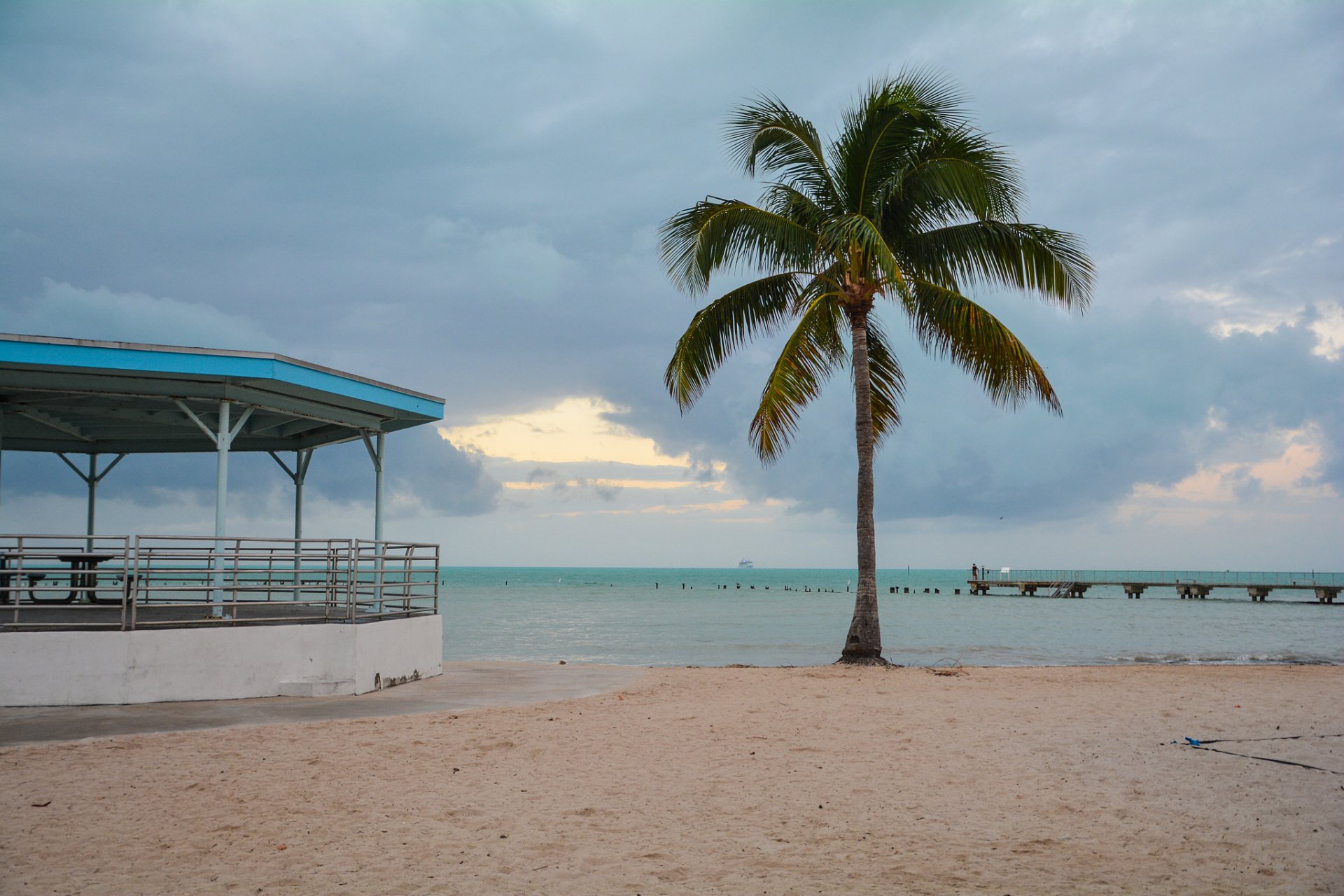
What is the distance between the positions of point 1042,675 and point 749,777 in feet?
29.1

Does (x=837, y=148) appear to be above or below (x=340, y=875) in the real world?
above

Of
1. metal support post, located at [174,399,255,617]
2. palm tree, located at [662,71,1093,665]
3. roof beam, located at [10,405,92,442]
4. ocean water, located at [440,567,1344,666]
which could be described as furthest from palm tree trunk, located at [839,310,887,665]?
roof beam, located at [10,405,92,442]

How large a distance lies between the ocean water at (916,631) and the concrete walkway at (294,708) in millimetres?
8294

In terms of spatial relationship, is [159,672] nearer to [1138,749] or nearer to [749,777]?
[749,777]

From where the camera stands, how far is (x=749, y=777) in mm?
6637

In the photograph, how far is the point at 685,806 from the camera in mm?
5836

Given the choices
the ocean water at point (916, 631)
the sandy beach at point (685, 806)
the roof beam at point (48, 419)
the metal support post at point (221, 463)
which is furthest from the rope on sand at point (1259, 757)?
the roof beam at point (48, 419)

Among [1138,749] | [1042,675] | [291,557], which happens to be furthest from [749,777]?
[1042,675]

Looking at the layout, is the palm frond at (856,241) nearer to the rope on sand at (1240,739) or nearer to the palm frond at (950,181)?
the palm frond at (950,181)

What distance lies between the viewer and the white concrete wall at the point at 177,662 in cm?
875

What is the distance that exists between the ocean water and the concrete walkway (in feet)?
27.2

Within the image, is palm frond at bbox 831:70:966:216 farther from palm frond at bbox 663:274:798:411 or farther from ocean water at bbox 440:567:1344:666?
ocean water at bbox 440:567:1344:666

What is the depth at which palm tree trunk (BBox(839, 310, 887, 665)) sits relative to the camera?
13.7 m

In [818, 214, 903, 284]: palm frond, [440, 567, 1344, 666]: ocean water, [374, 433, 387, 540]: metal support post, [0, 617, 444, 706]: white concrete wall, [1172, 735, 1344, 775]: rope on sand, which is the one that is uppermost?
[818, 214, 903, 284]: palm frond
